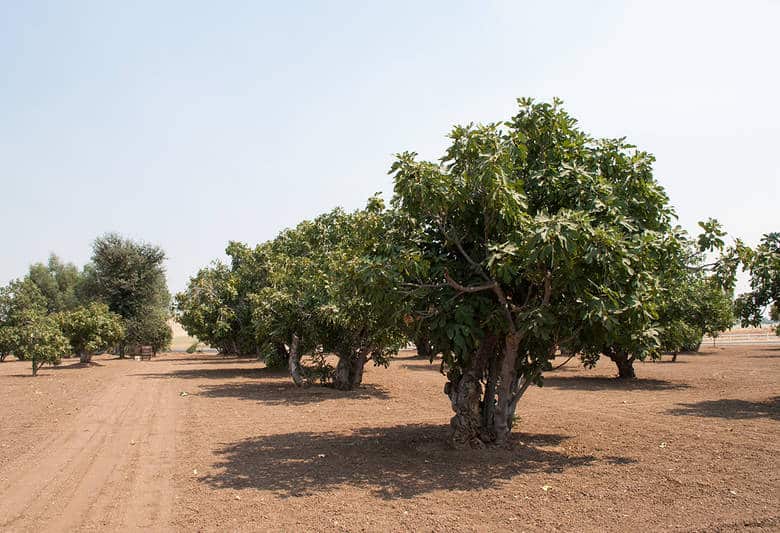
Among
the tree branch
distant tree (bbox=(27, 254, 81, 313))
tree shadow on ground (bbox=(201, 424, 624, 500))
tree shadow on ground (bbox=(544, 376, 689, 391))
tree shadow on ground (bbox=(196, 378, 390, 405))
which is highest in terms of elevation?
distant tree (bbox=(27, 254, 81, 313))

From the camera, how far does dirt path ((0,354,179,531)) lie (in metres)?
6.40

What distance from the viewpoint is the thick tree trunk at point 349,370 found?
21266 millimetres

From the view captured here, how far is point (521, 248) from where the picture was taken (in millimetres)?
7562

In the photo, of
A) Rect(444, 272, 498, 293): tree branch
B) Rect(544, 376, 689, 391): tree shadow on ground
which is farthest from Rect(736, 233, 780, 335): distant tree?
Rect(444, 272, 498, 293): tree branch

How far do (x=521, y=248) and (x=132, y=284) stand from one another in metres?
47.8

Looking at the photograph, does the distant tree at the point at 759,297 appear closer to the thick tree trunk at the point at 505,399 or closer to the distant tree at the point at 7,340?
the thick tree trunk at the point at 505,399

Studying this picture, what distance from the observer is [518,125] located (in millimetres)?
9594

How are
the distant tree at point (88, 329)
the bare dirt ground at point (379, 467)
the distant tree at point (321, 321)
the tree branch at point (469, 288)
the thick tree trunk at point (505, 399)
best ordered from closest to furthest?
the bare dirt ground at point (379, 467) → the tree branch at point (469, 288) → the thick tree trunk at point (505, 399) → the distant tree at point (321, 321) → the distant tree at point (88, 329)

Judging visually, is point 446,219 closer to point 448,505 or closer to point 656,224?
point 656,224

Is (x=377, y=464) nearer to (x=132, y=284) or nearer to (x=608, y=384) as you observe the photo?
(x=608, y=384)

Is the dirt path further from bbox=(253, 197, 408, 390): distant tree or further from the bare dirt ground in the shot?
bbox=(253, 197, 408, 390): distant tree

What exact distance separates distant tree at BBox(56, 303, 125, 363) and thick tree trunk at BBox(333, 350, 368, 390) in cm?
2272

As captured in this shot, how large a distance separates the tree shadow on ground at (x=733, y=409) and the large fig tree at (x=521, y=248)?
5.76 m

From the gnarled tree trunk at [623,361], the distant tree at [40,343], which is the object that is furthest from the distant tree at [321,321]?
the distant tree at [40,343]
